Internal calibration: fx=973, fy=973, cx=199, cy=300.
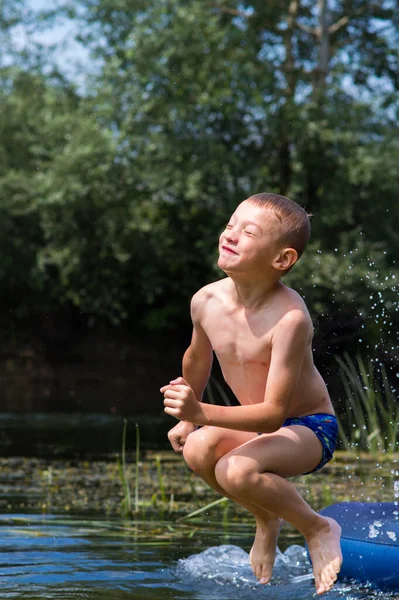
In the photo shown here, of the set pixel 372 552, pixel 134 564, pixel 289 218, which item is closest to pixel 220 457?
pixel 372 552

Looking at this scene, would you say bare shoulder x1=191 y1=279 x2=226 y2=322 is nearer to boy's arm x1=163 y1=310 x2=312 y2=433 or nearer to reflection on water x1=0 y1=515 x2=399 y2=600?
boy's arm x1=163 y1=310 x2=312 y2=433

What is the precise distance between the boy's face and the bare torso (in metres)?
0.15

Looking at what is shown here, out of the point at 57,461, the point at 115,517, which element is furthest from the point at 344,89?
the point at 115,517

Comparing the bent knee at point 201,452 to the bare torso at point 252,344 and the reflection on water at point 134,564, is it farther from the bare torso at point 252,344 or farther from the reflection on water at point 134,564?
the reflection on water at point 134,564

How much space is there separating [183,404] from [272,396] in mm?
316

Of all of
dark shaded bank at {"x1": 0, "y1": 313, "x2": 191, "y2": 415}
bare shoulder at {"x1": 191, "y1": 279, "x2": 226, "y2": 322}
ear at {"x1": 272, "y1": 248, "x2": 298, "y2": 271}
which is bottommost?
bare shoulder at {"x1": 191, "y1": 279, "x2": 226, "y2": 322}

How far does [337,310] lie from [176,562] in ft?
37.7

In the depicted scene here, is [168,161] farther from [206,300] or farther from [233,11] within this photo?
[206,300]

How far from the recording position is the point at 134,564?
12.7ft

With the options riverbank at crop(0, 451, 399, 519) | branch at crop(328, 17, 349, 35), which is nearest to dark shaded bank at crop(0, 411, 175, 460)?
riverbank at crop(0, 451, 399, 519)

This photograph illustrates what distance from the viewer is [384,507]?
3.98 metres

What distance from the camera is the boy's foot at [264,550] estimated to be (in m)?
3.16

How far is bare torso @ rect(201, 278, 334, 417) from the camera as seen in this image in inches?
122

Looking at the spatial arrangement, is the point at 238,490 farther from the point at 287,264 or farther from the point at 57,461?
the point at 57,461
